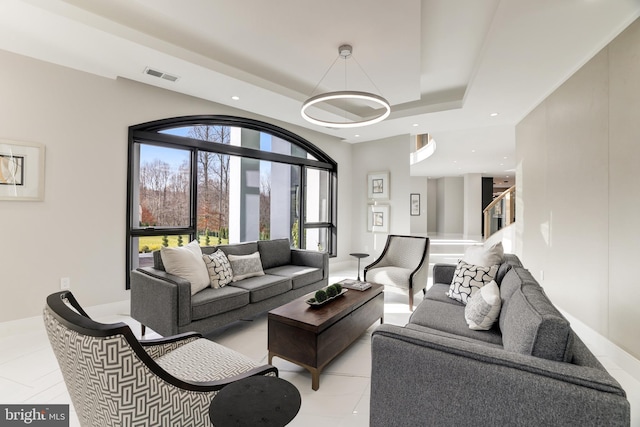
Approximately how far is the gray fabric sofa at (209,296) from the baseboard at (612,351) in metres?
3.00

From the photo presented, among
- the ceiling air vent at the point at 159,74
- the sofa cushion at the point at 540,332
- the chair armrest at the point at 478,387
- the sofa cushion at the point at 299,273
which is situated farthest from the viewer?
the sofa cushion at the point at 299,273

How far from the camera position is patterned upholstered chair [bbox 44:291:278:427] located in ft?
3.25

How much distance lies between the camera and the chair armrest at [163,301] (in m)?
2.52

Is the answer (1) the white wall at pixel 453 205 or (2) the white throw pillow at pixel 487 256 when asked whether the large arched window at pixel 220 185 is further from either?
(1) the white wall at pixel 453 205

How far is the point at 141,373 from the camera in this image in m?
1.07

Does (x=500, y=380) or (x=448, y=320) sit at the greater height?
(x=500, y=380)

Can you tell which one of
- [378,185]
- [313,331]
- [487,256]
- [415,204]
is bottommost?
[313,331]

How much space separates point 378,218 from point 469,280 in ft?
12.2

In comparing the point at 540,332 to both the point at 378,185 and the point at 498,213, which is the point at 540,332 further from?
the point at 498,213

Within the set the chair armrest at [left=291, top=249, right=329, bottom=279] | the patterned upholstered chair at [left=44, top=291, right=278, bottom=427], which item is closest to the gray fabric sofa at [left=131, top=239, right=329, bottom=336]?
the chair armrest at [left=291, top=249, right=329, bottom=279]

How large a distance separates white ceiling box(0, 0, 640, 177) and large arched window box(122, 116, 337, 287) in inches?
24.4

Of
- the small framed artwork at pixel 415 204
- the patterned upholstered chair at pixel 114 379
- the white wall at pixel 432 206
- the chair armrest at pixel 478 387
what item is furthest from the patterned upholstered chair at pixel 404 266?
the white wall at pixel 432 206

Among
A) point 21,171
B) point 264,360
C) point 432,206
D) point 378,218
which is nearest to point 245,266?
point 264,360

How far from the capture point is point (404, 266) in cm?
435
